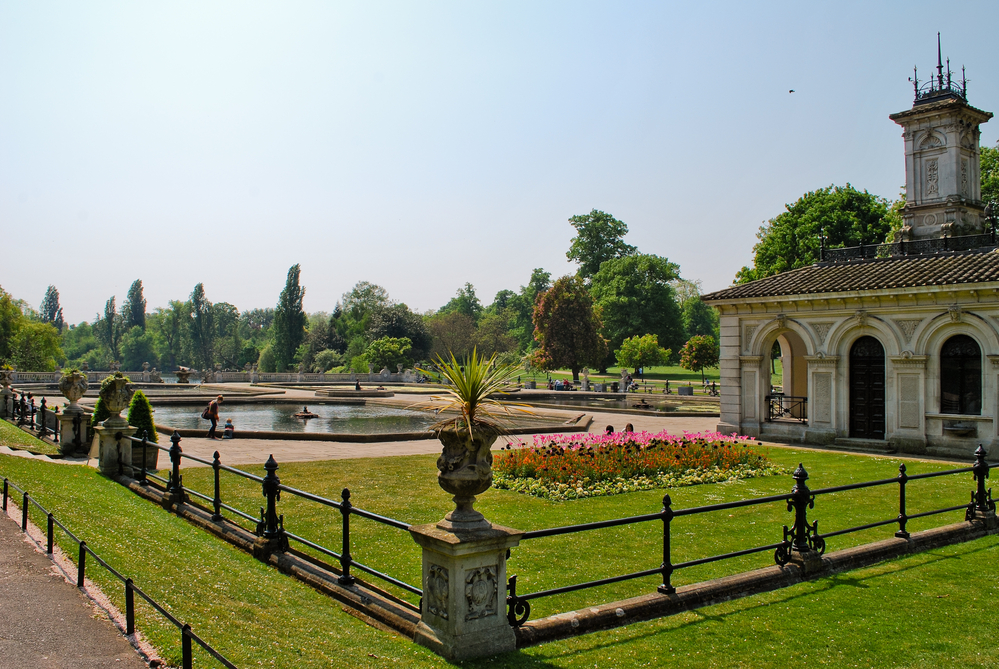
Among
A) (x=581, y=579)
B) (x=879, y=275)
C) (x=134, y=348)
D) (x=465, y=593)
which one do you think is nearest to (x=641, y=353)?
(x=879, y=275)

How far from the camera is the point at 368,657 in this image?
5.98 meters


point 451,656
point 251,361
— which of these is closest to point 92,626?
point 451,656

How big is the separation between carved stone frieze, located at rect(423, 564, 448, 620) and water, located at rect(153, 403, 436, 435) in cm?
2158

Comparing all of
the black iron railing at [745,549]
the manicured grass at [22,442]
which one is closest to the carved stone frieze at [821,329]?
the black iron railing at [745,549]

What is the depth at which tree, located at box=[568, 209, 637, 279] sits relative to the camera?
103 meters

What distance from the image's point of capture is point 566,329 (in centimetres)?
7175

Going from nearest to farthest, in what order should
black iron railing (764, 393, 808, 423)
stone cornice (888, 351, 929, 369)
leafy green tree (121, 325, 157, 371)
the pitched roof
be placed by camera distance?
the pitched roof, stone cornice (888, 351, 929, 369), black iron railing (764, 393, 808, 423), leafy green tree (121, 325, 157, 371)

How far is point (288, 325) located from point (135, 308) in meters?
54.9

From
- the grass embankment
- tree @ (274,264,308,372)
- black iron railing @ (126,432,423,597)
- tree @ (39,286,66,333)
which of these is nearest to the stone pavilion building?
the grass embankment

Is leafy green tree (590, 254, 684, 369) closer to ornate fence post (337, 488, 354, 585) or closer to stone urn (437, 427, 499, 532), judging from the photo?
ornate fence post (337, 488, 354, 585)

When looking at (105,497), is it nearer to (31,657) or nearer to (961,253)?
(31,657)

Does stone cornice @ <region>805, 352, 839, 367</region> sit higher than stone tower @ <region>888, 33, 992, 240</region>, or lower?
lower

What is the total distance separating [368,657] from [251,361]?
13041cm

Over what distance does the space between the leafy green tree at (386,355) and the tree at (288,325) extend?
20.7 meters
